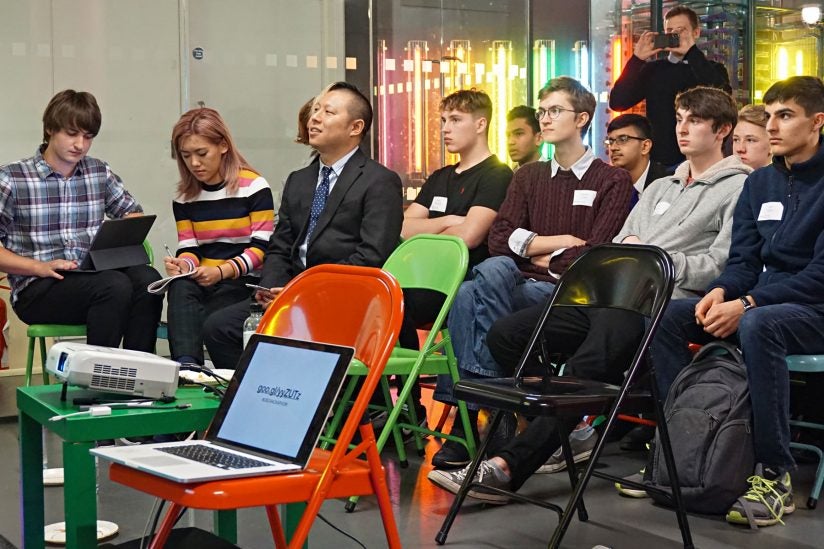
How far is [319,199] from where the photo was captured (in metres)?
4.33

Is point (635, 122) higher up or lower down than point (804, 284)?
higher up

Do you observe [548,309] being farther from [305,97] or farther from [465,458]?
[305,97]

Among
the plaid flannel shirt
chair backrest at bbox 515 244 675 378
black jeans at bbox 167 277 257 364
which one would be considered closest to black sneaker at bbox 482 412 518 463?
chair backrest at bbox 515 244 675 378

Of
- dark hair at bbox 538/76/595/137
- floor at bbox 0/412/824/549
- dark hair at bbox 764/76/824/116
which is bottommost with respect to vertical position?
floor at bbox 0/412/824/549

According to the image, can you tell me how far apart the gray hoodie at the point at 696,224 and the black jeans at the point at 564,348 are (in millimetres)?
376

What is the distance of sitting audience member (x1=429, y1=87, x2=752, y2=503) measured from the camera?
132 inches

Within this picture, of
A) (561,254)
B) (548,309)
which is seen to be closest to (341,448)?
(548,309)

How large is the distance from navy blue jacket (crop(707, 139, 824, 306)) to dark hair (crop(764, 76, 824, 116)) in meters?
0.13

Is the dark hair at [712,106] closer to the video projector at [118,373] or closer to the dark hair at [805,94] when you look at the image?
the dark hair at [805,94]

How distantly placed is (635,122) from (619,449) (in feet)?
5.42

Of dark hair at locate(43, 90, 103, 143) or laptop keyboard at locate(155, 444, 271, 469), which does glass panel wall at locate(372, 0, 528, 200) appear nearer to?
dark hair at locate(43, 90, 103, 143)

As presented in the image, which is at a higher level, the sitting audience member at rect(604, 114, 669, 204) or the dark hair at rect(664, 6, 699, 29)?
the dark hair at rect(664, 6, 699, 29)

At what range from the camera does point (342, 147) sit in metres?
4.31

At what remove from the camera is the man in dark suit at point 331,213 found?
13.5ft
